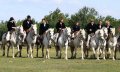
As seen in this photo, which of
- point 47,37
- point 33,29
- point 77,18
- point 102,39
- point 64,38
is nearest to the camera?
point 102,39

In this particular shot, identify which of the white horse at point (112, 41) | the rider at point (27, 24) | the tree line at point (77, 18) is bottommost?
the white horse at point (112, 41)

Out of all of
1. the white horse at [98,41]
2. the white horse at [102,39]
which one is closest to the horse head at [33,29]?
the white horse at [98,41]

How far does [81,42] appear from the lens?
119 ft

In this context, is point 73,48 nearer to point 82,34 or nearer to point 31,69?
point 82,34

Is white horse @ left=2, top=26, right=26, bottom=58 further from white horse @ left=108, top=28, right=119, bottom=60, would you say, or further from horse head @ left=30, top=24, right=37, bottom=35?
white horse @ left=108, top=28, right=119, bottom=60

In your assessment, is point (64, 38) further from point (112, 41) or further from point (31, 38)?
point (112, 41)

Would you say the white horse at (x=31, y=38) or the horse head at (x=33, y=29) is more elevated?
the horse head at (x=33, y=29)

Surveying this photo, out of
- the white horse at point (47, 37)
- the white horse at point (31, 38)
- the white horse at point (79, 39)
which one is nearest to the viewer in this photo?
the white horse at point (79, 39)

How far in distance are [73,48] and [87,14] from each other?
12004 centimetres

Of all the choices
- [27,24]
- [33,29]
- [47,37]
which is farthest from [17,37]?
[47,37]

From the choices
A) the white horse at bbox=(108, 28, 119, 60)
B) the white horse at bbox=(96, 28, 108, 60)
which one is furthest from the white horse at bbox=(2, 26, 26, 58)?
the white horse at bbox=(108, 28, 119, 60)

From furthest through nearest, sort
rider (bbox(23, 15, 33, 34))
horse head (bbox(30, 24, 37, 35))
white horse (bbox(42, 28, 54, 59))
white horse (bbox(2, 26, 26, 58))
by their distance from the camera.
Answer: rider (bbox(23, 15, 33, 34)) < white horse (bbox(2, 26, 26, 58)) < horse head (bbox(30, 24, 37, 35)) < white horse (bbox(42, 28, 54, 59))

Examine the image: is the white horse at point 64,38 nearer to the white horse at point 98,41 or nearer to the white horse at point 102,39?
the white horse at point 98,41

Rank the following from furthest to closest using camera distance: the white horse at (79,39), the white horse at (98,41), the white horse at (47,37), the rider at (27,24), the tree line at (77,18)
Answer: the tree line at (77,18) → the rider at (27,24) → the white horse at (47,37) → the white horse at (79,39) → the white horse at (98,41)
